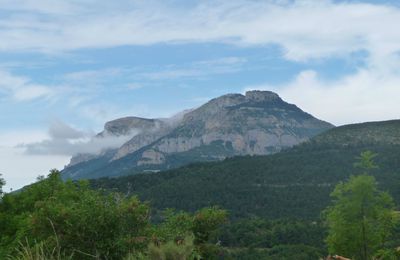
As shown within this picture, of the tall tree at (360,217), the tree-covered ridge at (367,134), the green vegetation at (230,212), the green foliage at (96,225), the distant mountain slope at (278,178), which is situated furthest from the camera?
the tree-covered ridge at (367,134)

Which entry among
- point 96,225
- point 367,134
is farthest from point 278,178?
point 96,225

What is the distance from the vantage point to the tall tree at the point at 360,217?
2014 cm

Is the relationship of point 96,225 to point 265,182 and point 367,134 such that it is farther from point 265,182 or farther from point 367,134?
point 367,134

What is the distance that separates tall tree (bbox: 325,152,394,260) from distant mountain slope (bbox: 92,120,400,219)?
4229 inches

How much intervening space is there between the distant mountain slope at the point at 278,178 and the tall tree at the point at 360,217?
107426 mm

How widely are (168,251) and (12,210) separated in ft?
73.1

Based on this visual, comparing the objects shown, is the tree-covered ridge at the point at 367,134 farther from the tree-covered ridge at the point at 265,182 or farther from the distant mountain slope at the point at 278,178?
the tree-covered ridge at the point at 265,182

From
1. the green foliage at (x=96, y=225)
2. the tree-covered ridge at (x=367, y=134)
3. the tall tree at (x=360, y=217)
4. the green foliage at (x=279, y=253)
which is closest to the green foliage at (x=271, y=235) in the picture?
the green foliage at (x=279, y=253)

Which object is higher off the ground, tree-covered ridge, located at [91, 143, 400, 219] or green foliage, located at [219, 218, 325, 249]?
tree-covered ridge, located at [91, 143, 400, 219]

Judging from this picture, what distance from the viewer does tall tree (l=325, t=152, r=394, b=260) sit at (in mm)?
20141

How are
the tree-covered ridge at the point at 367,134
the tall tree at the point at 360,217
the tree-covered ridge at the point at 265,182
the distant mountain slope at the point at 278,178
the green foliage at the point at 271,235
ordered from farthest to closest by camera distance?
the tree-covered ridge at the point at 367,134 < the distant mountain slope at the point at 278,178 < the tree-covered ridge at the point at 265,182 < the green foliage at the point at 271,235 < the tall tree at the point at 360,217

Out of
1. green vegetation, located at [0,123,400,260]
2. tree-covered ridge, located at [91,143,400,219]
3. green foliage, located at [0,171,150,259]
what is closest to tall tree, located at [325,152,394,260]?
green vegetation, located at [0,123,400,260]

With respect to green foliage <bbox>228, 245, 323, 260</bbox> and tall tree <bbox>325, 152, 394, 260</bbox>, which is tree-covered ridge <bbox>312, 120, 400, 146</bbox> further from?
tall tree <bbox>325, 152, 394, 260</bbox>

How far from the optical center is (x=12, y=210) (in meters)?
28.6
